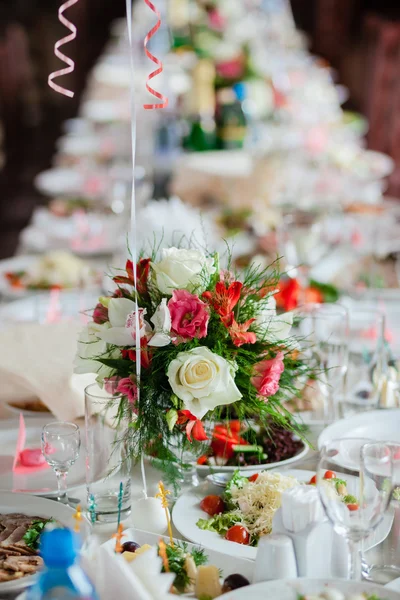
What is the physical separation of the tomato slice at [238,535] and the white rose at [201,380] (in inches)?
6.9

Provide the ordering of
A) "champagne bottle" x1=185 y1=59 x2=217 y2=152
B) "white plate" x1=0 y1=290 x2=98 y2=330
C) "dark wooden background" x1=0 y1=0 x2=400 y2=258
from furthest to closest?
1. "dark wooden background" x1=0 y1=0 x2=400 y2=258
2. "champagne bottle" x1=185 y1=59 x2=217 y2=152
3. "white plate" x1=0 y1=290 x2=98 y2=330

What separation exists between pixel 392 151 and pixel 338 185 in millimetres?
2582

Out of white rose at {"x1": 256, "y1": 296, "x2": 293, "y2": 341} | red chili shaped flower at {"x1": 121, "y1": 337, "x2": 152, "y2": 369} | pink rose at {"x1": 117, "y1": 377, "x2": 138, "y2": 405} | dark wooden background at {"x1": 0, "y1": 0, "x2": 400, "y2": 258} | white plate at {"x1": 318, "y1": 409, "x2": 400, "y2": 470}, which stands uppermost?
dark wooden background at {"x1": 0, "y1": 0, "x2": 400, "y2": 258}

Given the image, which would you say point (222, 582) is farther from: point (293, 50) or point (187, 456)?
point (293, 50)

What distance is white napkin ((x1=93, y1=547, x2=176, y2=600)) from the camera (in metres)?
0.88

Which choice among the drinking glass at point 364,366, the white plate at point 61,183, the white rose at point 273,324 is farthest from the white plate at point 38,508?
the white plate at point 61,183

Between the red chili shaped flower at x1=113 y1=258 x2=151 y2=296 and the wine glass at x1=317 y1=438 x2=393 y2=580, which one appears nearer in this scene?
the wine glass at x1=317 y1=438 x2=393 y2=580

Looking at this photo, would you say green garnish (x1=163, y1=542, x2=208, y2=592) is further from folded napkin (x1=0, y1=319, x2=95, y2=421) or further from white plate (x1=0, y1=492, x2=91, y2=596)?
folded napkin (x1=0, y1=319, x2=95, y2=421)

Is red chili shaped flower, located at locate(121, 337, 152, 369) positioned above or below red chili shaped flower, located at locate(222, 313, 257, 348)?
below

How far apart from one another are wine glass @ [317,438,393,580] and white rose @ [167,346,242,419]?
19 centimetres

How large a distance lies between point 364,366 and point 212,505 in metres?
0.79

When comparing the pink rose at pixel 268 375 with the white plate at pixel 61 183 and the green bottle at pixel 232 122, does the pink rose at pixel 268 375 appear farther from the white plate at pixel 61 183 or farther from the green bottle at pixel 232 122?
the green bottle at pixel 232 122

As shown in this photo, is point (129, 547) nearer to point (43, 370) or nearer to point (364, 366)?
point (43, 370)

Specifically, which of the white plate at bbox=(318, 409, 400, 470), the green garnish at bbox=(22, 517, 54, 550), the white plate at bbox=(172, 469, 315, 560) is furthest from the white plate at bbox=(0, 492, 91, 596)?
the white plate at bbox=(318, 409, 400, 470)
